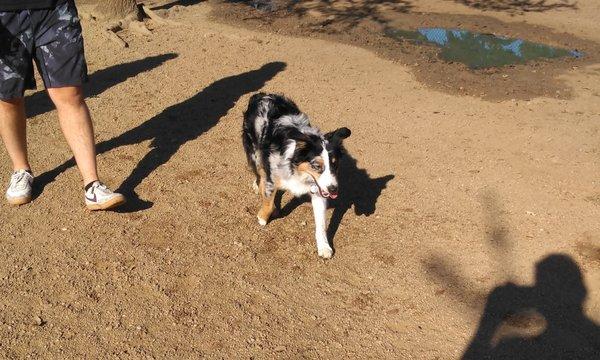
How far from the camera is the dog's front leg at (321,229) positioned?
464 centimetres

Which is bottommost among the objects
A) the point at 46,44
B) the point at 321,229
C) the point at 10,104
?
the point at 321,229

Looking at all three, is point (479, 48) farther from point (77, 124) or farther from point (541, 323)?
point (77, 124)

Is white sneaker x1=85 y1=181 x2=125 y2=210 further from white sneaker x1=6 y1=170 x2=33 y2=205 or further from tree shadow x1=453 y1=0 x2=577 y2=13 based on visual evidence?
tree shadow x1=453 y1=0 x2=577 y2=13

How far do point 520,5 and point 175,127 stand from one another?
32.5 feet

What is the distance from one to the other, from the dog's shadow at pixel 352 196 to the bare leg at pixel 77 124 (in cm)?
171

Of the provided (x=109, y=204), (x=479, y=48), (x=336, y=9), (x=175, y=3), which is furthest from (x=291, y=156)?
(x=175, y=3)

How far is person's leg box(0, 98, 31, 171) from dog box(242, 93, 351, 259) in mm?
1982

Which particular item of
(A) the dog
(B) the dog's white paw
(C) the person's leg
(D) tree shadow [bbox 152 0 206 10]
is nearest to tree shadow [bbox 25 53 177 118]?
(C) the person's leg

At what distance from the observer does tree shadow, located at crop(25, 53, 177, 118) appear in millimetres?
7184

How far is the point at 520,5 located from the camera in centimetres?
1333

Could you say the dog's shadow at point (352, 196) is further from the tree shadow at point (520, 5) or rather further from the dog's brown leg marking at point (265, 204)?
the tree shadow at point (520, 5)

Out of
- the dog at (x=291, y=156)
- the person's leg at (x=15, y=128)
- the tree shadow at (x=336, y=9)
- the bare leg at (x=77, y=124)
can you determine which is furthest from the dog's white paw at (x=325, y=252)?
the tree shadow at (x=336, y=9)

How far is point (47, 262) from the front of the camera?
4.37m

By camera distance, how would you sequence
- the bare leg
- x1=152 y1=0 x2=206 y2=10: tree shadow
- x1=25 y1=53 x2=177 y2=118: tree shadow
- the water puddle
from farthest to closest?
1. x1=152 y1=0 x2=206 y2=10: tree shadow
2. the water puddle
3. x1=25 y1=53 x2=177 y2=118: tree shadow
4. the bare leg
